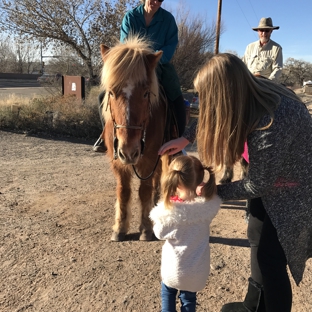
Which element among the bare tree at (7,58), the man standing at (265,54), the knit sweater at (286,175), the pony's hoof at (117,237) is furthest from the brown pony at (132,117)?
the bare tree at (7,58)

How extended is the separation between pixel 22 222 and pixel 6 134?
587cm

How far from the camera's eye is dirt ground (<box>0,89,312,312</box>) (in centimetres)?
235

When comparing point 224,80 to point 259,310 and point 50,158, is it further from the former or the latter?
point 50,158

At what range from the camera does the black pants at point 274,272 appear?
1838 millimetres

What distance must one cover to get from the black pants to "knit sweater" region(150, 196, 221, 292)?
36cm

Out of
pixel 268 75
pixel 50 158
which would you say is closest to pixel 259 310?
pixel 268 75

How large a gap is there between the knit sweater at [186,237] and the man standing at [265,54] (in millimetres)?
4007

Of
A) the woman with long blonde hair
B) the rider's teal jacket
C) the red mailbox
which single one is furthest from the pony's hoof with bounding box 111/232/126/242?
the red mailbox

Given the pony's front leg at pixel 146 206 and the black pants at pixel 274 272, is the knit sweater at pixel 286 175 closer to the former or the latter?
the black pants at pixel 274 272

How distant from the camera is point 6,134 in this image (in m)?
8.59

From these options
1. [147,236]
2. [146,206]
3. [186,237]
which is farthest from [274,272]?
[146,206]

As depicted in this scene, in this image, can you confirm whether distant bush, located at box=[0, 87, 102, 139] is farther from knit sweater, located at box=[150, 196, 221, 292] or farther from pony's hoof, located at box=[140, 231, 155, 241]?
knit sweater, located at box=[150, 196, 221, 292]

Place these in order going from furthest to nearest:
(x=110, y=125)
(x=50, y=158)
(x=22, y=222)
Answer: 1. (x=50, y=158)
2. (x=22, y=222)
3. (x=110, y=125)

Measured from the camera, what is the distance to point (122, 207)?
11.3ft
